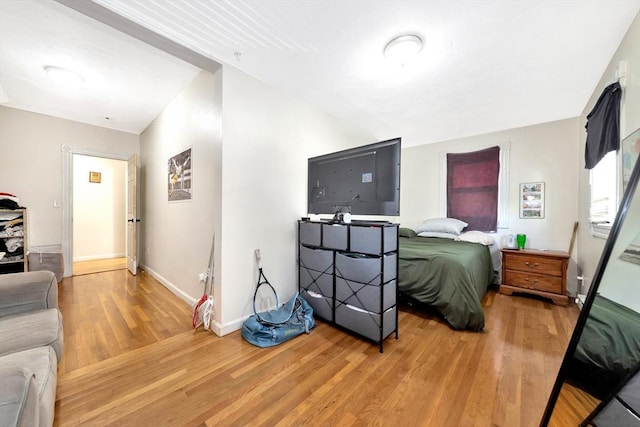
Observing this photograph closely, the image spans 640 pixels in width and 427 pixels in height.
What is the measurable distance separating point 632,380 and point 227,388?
2052mm

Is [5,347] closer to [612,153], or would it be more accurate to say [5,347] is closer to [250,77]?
[250,77]

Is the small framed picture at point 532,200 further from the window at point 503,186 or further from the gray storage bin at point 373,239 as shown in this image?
the gray storage bin at point 373,239

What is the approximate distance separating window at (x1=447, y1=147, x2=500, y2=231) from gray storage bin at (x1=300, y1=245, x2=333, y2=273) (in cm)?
285

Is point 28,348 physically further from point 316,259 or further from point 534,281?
point 534,281

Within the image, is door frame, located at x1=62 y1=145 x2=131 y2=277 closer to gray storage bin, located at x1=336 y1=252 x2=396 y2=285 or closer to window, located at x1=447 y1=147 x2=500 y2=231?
gray storage bin, located at x1=336 y1=252 x2=396 y2=285

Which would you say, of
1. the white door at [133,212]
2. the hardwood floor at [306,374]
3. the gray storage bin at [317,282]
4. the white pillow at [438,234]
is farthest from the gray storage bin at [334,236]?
the white door at [133,212]

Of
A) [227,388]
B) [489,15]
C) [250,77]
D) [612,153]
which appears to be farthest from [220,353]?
[612,153]

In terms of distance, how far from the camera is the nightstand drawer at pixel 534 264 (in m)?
2.84

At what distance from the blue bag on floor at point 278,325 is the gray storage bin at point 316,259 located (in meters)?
0.35

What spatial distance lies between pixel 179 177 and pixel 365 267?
2471 mm

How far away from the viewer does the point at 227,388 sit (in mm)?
1465

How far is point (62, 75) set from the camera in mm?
2426

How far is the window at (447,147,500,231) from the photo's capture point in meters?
3.67

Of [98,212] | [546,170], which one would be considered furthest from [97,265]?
[546,170]
